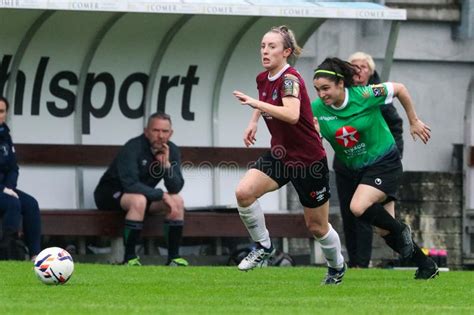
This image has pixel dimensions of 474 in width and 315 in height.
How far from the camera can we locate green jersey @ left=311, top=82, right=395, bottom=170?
11273 millimetres

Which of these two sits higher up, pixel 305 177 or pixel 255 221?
pixel 305 177

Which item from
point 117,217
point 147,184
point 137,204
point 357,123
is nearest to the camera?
point 357,123

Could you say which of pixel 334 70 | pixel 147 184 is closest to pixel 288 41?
pixel 334 70

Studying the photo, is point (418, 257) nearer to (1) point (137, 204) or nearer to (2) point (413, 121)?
(2) point (413, 121)

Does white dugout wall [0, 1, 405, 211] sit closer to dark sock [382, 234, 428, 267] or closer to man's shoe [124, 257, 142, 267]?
man's shoe [124, 257, 142, 267]

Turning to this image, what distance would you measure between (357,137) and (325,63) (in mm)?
653

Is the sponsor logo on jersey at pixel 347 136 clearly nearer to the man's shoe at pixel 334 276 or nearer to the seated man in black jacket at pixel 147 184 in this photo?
the man's shoe at pixel 334 276

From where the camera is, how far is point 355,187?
45.0 ft

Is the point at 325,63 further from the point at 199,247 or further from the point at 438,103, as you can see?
the point at 438,103

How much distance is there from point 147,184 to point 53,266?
4.65 meters

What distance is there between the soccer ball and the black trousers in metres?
4.13

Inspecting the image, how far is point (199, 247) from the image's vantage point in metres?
15.7

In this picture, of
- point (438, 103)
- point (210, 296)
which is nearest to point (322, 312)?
point (210, 296)

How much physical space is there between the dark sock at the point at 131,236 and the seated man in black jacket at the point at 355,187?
1936 mm
